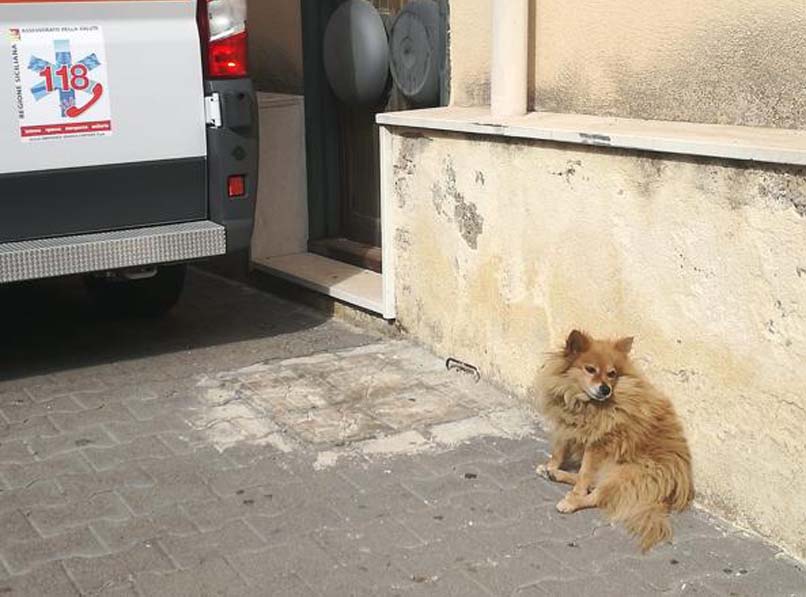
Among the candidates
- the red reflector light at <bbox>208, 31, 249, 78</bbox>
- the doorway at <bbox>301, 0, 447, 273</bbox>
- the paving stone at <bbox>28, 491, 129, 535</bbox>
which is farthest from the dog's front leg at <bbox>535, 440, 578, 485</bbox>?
the doorway at <bbox>301, 0, 447, 273</bbox>

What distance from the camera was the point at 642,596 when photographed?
3699 millimetres

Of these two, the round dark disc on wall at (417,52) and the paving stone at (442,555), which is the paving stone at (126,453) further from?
the round dark disc on wall at (417,52)

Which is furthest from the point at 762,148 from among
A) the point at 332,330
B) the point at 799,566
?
the point at 332,330

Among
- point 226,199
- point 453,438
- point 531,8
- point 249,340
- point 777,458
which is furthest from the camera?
point 249,340

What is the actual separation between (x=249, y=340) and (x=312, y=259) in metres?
1.17

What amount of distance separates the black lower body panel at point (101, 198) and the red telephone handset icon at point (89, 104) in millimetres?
264

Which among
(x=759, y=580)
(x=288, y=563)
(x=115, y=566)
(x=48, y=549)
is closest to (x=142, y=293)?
(x=48, y=549)

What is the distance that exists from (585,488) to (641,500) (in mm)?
260

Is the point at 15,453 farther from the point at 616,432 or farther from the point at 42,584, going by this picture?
the point at 616,432

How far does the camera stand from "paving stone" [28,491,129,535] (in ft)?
13.8

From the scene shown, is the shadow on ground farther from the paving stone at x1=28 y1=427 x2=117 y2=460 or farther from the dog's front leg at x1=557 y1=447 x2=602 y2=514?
the dog's front leg at x1=557 y1=447 x2=602 y2=514

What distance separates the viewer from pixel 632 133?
14.6ft

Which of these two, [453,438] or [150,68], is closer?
[453,438]

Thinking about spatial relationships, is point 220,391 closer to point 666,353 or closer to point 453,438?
point 453,438
